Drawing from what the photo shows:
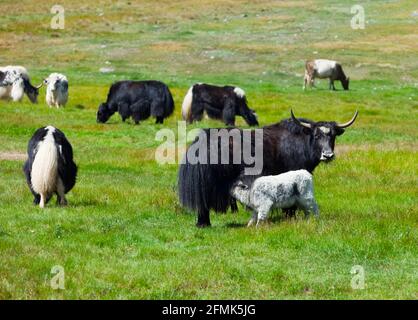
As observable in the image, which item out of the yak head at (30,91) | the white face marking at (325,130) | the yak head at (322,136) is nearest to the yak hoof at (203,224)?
the yak head at (322,136)

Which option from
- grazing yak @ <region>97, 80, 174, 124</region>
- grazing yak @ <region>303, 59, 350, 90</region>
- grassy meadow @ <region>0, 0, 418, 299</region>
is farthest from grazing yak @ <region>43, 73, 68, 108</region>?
grazing yak @ <region>303, 59, 350, 90</region>

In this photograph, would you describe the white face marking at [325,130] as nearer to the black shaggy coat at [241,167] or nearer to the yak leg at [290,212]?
the black shaggy coat at [241,167]

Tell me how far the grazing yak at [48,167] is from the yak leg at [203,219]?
2.57 meters

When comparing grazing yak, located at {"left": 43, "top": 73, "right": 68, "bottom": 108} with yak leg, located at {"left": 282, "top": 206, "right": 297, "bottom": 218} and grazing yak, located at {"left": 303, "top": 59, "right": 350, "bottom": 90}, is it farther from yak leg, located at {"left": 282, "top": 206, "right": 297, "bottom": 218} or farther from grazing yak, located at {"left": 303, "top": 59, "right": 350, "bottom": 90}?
yak leg, located at {"left": 282, "top": 206, "right": 297, "bottom": 218}

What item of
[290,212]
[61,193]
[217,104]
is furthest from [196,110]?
[290,212]

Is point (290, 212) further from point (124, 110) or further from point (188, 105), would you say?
point (124, 110)

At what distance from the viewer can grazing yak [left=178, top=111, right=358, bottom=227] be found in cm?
1166

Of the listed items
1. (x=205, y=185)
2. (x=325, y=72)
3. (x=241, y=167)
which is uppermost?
(x=241, y=167)

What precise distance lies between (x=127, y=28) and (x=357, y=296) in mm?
57700

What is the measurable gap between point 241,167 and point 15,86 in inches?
802

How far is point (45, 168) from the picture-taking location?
13.1 meters

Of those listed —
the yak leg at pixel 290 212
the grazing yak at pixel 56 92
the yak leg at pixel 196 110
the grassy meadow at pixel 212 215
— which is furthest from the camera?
the grazing yak at pixel 56 92

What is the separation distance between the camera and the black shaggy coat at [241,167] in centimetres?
1166

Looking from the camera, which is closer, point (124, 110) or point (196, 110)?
point (196, 110)
